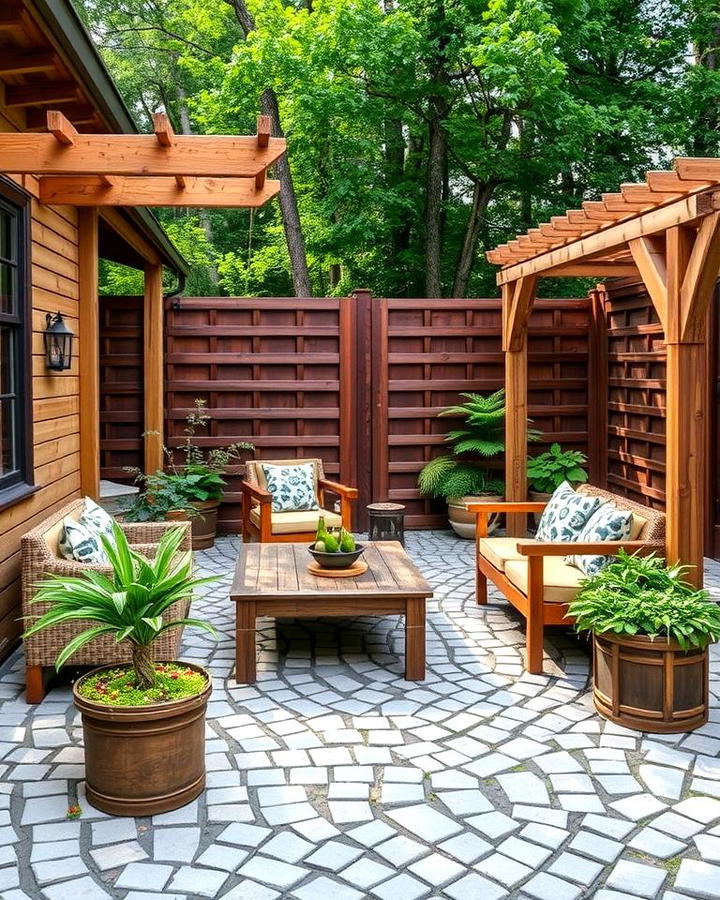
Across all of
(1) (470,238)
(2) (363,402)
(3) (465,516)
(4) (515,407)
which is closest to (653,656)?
(4) (515,407)

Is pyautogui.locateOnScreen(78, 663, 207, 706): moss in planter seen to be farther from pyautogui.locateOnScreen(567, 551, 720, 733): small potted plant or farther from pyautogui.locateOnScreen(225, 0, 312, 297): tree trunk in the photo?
pyautogui.locateOnScreen(225, 0, 312, 297): tree trunk

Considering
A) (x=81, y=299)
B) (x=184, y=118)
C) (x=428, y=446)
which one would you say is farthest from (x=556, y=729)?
(x=184, y=118)

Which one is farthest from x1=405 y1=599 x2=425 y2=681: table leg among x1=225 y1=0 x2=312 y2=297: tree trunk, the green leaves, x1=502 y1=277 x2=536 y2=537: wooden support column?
x1=225 y1=0 x2=312 y2=297: tree trunk

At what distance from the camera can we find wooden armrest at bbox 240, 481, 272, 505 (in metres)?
6.03

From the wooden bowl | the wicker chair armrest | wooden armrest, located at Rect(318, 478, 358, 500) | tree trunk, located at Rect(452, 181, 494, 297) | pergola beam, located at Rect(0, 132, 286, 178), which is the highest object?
tree trunk, located at Rect(452, 181, 494, 297)

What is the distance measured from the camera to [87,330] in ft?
18.1

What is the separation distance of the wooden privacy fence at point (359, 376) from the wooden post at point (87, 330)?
6.78 feet

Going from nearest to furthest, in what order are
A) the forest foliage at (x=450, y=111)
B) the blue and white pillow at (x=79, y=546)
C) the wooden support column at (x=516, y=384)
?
the blue and white pillow at (x=79, y=546)
the wooden support column at (x=516, y=384)
the forest foliage at (x=450, y=111)

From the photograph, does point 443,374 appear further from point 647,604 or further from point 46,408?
point 647,604

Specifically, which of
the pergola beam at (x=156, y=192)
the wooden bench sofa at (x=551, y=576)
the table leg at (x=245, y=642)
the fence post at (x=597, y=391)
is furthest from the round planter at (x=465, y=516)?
the pergola beam at (x=156, y=192)

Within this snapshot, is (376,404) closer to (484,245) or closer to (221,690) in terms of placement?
(221,690)

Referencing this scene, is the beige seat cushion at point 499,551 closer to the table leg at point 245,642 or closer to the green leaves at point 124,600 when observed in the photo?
the table leg at point 245,642

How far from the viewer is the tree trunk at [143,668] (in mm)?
2873

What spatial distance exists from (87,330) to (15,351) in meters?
1.21
